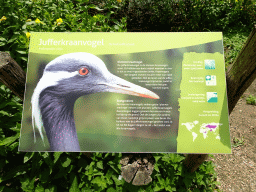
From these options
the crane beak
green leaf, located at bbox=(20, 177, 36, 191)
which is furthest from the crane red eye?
green leaf, located at bbox=(20, 177, 36, 191)

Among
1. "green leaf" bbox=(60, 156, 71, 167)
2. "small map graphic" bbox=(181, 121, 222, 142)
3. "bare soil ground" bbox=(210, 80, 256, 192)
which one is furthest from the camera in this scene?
"bare soil ground" bbox=(210, 80, 256, 192)

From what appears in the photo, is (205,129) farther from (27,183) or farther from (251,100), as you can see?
(251,100)

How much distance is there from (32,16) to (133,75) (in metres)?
2.06

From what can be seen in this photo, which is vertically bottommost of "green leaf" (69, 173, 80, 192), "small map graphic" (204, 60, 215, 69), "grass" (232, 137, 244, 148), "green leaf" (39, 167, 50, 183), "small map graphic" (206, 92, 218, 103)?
"green leaf" (69, 173, 80, 192)

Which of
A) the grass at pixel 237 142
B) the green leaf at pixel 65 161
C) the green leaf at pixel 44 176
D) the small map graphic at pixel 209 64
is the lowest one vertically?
the green leaf at pixel 44 176

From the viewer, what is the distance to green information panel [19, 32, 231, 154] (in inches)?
54.0

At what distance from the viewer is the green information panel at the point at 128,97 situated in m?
1.37

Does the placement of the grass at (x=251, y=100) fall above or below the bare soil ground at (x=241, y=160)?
above

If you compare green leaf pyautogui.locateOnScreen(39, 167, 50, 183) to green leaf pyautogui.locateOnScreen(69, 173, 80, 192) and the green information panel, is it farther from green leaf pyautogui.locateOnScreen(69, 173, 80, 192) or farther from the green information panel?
the green information panel

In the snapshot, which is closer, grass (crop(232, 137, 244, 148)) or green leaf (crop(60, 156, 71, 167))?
green leaf (crop(60, 156, 71, 167))

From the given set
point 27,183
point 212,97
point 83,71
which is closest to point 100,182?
point 27,183

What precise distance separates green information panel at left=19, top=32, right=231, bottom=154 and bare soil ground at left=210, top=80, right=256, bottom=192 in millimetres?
1657

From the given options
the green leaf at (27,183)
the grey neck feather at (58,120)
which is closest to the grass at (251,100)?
the grey neck feather at (58,120)

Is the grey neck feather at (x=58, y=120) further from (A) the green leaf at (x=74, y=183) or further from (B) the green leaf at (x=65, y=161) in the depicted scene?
(A) the green leaf at (x=74, y=183)
